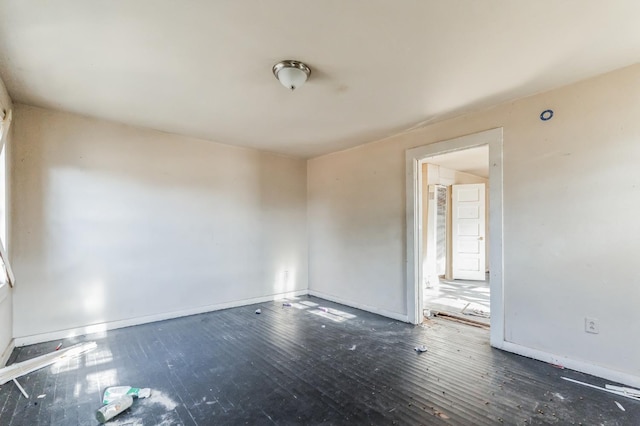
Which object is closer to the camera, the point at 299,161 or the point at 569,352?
the point at 569,352

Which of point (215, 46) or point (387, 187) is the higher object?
point (215, 46)

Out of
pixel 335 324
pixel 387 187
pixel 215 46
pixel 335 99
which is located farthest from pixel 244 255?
pixel 215 46

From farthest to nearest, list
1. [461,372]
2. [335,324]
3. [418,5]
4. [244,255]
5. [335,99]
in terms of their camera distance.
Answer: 1. [244,255]
2. [335,324]
3. [335,99]
4. [461,372]
5. [418,5]

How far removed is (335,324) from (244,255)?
1.85 metres

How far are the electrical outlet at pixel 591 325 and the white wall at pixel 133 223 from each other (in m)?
3.93

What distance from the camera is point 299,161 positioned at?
5449 mm

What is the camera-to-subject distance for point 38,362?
2645mm

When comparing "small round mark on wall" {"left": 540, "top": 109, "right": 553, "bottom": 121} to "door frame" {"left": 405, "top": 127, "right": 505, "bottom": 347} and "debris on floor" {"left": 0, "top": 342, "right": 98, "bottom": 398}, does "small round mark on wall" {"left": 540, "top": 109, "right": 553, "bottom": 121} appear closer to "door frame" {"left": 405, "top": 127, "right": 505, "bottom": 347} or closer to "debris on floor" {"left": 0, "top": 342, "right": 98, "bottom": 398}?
"door frame" {"left": 405, "top": 127, "right": 505, "bottom": 347}

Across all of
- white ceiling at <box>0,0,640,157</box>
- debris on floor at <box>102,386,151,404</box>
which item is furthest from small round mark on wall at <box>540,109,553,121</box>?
debris on floor at <box>102,386,151,404</box>

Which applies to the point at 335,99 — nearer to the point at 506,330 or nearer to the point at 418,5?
the point at 418,5

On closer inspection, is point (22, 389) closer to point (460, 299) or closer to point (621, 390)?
point (621, 390)

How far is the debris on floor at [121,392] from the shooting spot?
2109 millimetres

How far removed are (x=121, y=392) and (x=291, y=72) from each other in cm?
273

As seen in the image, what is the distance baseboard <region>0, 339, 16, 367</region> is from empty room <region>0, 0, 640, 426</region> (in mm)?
29
